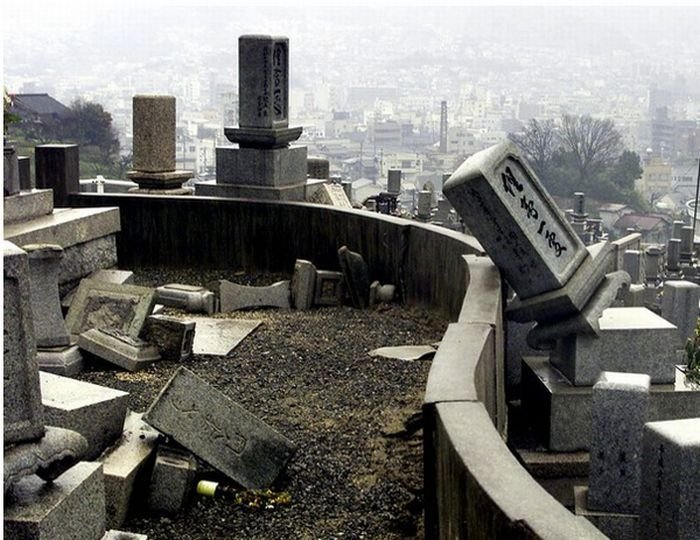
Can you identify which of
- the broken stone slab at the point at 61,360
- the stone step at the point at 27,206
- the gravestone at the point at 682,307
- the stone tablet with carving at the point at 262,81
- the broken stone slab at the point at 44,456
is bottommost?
the gravestone at the point at 682,307

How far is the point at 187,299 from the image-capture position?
10.4m

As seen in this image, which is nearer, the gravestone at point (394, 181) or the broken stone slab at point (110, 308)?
the broken stone slab at point (110, 308)

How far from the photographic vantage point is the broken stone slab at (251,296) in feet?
34.9

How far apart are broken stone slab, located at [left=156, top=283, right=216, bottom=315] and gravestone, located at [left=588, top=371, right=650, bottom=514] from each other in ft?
14.9

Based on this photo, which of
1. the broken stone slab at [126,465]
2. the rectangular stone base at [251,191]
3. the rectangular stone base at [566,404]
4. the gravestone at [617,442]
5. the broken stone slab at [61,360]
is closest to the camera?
the broken stone slab at [126,465]

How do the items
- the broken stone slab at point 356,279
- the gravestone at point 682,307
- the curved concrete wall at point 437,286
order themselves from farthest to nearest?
the gravestone at point 682,307 < the broken stone slab at point 356,279 < the curved concrete wall at point 437,286

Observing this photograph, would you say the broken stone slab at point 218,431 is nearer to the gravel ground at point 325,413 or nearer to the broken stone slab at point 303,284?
the gravel ground at point 325,413

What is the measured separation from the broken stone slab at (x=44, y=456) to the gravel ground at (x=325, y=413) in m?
1.05

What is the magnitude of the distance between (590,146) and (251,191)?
4999 cm

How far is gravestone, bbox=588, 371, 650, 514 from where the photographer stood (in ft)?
21.4

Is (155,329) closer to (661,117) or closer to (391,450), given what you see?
(391,450)

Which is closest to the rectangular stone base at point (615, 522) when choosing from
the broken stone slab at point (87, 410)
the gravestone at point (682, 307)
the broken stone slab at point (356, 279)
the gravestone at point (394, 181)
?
the broken stone slab at point (87, 410)

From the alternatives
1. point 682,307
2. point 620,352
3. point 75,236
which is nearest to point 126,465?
point 620,352

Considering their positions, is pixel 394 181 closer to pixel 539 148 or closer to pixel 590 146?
pixel 539 148
